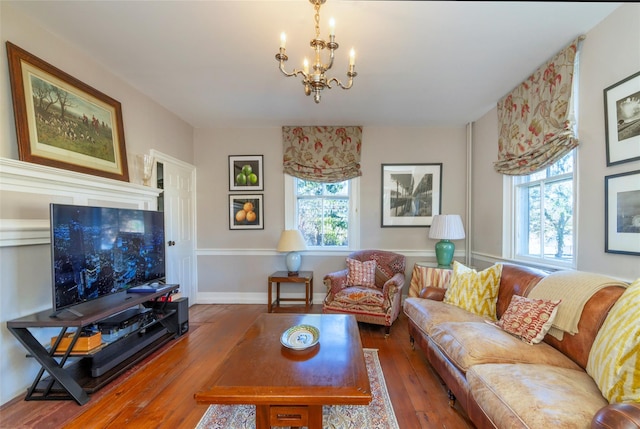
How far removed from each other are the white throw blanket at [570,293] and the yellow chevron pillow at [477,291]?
18.5 inches

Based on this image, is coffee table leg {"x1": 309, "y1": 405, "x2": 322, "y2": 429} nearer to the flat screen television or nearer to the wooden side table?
the flat screen television

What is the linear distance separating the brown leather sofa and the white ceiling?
1839mm

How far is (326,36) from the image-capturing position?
2.00 m

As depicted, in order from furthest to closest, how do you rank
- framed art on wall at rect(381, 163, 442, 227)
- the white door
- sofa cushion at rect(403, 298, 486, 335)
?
framed art on wall at rect(381, 163, 442, 227)
the white door
sofa cushion at rect(403, 298, 486, 335)

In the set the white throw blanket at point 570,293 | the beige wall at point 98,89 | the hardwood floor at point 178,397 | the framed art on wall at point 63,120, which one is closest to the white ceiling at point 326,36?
the beige wall at point 98,89

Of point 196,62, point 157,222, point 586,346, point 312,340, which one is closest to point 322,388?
point 312,340

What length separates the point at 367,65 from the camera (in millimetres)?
2367

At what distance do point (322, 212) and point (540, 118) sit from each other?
8.87 ft

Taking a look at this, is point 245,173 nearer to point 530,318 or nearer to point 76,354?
point 76,354

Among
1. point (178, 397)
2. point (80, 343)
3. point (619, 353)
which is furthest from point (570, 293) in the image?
point (80, 343)

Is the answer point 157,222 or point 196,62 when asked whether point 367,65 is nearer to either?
point 196,62

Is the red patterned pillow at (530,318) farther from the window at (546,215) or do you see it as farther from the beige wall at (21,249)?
the beige wall at (21,249)

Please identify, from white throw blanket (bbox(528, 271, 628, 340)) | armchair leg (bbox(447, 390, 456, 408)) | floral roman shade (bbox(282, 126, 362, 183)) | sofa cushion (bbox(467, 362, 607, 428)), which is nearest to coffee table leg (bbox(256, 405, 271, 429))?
sofa cushion (bbox(467, 362, 607, 428))

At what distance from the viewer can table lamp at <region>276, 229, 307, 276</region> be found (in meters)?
3.52
